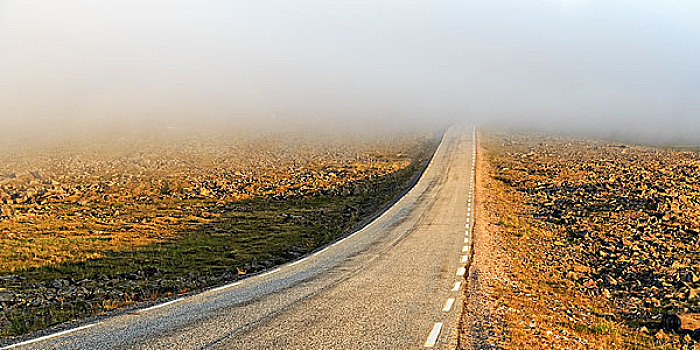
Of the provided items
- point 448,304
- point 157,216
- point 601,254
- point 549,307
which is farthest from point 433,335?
point 157,216

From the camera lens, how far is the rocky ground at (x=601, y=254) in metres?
13.6

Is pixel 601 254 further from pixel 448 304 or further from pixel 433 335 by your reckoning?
pixel 433 335

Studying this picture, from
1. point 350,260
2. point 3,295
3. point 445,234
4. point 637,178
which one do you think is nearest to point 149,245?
point 3,295

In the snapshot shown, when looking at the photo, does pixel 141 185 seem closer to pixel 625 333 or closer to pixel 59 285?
pixel 59 285

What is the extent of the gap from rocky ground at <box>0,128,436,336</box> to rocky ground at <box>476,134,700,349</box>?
946 cm

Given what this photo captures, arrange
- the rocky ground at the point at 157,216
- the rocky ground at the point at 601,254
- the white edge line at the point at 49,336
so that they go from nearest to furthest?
the white edge line at the point at 49,336
the rocky ground at the point at 601,254
the rocky ground at the point at 157,216

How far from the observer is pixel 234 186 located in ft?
142

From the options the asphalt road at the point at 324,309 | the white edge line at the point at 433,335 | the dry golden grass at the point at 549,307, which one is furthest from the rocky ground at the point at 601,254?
the asphalt road at the point at 324,309

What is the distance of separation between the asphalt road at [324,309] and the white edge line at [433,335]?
21 millimetres

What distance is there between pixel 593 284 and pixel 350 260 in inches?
351

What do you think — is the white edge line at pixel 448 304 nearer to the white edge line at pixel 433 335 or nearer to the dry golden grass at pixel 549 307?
the white edge line at pixel 433 335

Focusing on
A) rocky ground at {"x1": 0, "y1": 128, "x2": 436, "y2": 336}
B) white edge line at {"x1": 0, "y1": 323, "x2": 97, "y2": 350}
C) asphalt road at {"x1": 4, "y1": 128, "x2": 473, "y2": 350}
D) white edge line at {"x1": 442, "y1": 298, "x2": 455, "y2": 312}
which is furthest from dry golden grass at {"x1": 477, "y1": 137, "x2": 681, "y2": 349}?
rocky ground at {"x1": 0, "y1": 128, "x2": 436, "y2": 336}

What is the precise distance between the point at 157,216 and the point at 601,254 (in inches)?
945

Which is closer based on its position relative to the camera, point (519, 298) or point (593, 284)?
point (519, 298)
